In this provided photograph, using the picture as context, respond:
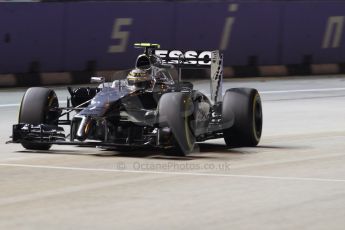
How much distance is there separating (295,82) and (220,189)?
629 inches

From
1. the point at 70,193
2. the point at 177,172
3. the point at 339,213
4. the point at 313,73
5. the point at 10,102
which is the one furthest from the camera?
the point at 313,73

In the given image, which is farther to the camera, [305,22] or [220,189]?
[305,22]

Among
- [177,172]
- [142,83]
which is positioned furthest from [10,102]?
[177,172]

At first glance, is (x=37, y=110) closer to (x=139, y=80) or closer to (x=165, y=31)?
(x=139, y=80)

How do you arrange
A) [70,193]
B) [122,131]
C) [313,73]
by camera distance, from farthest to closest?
[313,73]
[122,131]
[70,193]

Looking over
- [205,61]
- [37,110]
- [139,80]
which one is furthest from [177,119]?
[205,61]

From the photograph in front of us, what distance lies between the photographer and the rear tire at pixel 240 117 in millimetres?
13219

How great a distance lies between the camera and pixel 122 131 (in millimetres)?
12414

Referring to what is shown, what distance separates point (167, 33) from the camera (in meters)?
24.8

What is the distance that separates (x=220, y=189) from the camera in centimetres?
1020

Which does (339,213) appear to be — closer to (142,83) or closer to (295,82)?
(142,83)

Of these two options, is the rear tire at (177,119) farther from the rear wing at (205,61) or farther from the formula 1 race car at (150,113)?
the rear wing at (205,61)

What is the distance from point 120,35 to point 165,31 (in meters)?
1.30

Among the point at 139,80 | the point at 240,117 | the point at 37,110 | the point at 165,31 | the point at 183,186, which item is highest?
the point at 139,80
